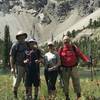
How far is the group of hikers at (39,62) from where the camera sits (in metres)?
16.2

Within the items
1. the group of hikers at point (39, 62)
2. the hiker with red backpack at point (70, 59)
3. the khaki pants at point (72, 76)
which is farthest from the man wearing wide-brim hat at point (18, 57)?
the khaki pants at point (72, 76)

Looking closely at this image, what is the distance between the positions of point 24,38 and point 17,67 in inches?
44.8

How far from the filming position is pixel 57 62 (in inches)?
643

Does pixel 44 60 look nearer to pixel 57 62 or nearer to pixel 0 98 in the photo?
pixel 57 62

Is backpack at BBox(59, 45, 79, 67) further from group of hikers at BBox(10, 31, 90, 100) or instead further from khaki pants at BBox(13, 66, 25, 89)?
khaki pants at BBox(13, 66, 25, 89)

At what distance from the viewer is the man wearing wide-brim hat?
16328 mm

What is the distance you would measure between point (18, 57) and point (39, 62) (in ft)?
2.87

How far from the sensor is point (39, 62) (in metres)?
16.1

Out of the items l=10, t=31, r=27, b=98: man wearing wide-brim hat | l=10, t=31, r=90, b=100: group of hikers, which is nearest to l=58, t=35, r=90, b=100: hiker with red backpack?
l=10, t=31, r=90, b=100: group of hikers

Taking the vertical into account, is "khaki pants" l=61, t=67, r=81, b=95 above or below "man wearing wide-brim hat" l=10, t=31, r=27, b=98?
below

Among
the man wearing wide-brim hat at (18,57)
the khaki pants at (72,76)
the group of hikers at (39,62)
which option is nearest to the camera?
the group of hikers at (39,62)

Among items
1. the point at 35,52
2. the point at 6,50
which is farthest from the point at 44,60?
the point at 6,50

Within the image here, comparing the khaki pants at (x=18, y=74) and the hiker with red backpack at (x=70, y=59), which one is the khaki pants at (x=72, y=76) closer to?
the hiker with red backpack at (x=70, y=59)

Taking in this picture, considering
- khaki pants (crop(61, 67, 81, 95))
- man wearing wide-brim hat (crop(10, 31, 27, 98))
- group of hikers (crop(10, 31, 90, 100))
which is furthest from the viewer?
khaki pants (crop(61, 67, 81, 95))
